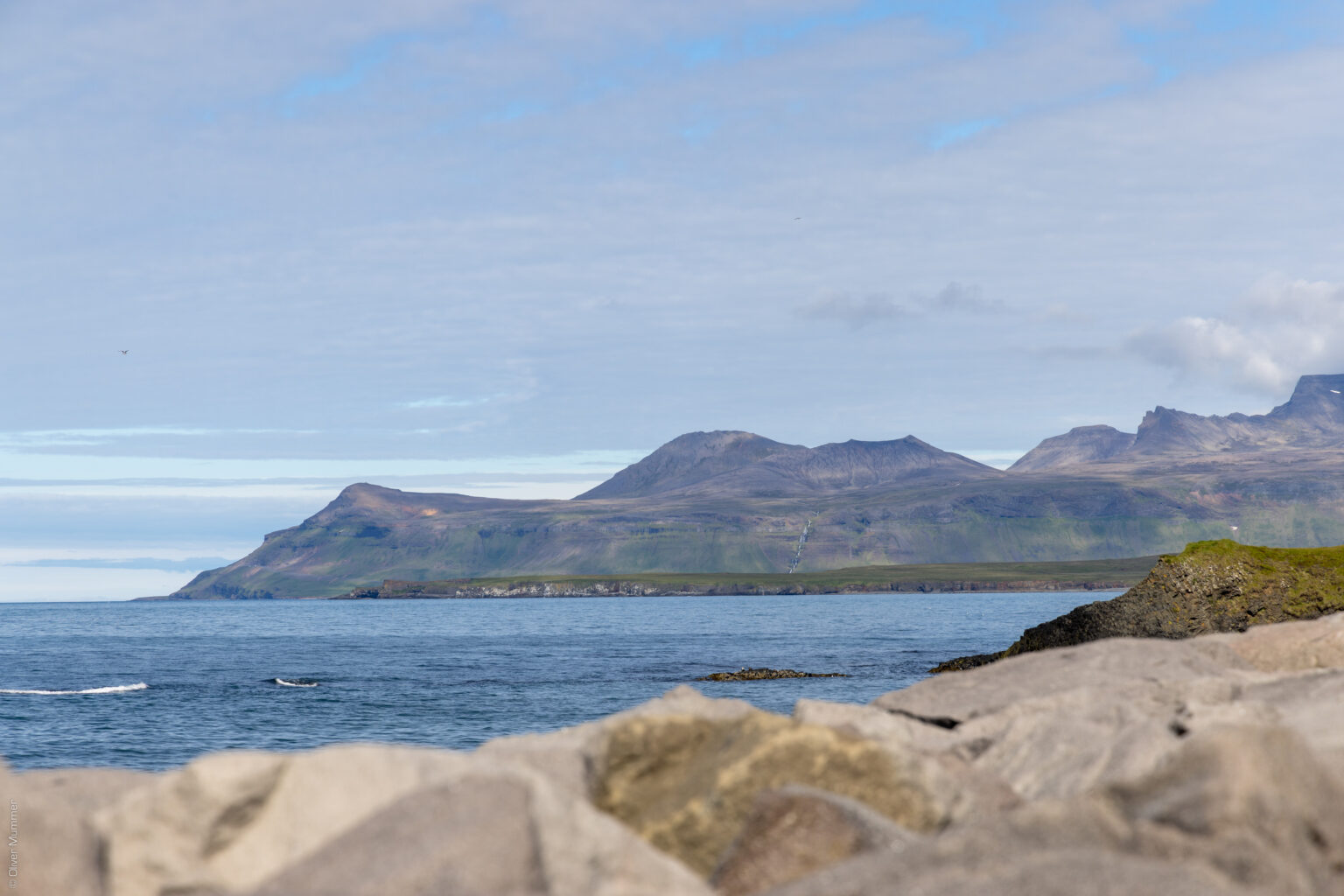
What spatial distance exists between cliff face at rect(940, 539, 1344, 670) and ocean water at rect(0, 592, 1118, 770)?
16.6 meters

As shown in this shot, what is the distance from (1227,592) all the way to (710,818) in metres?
24.7

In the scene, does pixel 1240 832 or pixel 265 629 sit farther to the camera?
pixel 265 629

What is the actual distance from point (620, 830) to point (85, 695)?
5649cm

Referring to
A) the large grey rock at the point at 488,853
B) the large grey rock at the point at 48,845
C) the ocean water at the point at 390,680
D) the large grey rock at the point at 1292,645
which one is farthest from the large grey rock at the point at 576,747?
the ocean water at the point at 390,680

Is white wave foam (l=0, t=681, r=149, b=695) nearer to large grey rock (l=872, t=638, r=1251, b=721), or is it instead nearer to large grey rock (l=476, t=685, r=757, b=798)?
large grey rock (l=872, t=638, r=1251, b=721)

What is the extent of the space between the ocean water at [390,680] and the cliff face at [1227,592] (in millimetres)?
16581

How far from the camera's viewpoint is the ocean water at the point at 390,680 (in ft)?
133

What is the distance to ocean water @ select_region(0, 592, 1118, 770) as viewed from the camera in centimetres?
4062

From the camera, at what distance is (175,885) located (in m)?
8.11

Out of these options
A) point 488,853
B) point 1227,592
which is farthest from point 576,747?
point 1227,592

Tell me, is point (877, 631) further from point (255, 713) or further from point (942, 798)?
point (942, 798)

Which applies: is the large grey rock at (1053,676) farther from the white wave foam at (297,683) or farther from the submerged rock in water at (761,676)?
the white wave foam at (297,683)

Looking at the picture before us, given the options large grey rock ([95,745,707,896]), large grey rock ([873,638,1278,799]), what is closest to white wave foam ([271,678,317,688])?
large grey rock ([873,638,1278,799])

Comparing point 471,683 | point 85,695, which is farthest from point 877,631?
point 85,695
